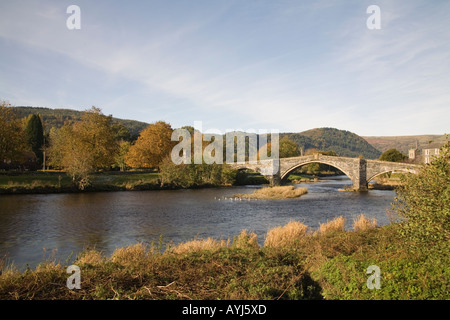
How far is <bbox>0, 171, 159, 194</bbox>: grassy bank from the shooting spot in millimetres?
43938

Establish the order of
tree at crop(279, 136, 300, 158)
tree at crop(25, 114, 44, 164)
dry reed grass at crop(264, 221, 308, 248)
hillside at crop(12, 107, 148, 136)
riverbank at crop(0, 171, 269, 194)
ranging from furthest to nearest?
hillside at crop(12, 107, 148, 136) < tree at crop(279, 136, 300, 158) < tree at crop(25, 114, 44, 164) < riverbank at crop(0, 171, 269, 194) < dry reed grass at crop(264, 221, 308, 248)

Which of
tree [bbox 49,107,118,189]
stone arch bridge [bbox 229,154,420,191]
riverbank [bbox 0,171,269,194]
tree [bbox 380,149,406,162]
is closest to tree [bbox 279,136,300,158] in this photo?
tree [bbox 380,149,406,162]

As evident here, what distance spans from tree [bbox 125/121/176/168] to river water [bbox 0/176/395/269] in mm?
24382

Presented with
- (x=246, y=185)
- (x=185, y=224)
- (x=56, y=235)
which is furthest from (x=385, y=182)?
(x=56, y=235)

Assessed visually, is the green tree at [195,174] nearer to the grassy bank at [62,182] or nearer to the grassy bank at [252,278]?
the grassy bank at [62,182]

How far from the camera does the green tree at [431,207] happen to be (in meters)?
8.90

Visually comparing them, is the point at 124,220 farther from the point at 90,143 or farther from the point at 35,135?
the point at 35,135

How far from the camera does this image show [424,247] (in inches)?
366

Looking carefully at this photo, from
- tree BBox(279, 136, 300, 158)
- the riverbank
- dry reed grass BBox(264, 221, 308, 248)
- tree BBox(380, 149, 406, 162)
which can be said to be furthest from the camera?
tree BBox(279, 136, 300, 158)

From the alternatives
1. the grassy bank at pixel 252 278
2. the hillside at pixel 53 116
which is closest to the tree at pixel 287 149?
the hillside at pixel 53 116

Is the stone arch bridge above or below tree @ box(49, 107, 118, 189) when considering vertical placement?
below

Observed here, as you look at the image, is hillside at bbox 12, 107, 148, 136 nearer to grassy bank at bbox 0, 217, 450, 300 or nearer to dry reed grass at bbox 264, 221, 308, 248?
dry reed grass at bbox 264, 221, 308, 248

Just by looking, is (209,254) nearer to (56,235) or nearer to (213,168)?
(56,235)
